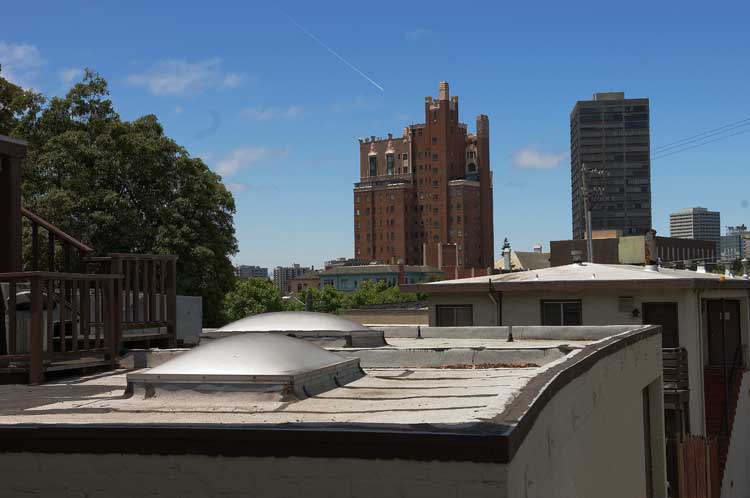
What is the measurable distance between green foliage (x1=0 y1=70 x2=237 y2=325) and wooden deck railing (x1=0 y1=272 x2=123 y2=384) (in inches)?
A: 959

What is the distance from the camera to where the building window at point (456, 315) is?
28.2 m

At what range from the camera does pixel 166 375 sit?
816cm

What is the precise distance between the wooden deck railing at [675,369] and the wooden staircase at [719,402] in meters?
3.68

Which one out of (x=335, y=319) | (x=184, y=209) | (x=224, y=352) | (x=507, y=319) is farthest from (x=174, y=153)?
(x=224, y=352)

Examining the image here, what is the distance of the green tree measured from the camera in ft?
263

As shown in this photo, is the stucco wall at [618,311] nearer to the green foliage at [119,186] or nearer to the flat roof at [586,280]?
the flat roof at [586,280]

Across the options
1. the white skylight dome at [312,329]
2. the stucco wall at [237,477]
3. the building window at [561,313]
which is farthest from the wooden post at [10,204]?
the building window at [561,313]

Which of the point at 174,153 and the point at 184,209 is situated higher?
the point at 174,153

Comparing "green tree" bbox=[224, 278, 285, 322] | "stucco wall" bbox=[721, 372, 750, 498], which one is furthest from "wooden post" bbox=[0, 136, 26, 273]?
"green tree" bbox=[224, 278, 285, 322]

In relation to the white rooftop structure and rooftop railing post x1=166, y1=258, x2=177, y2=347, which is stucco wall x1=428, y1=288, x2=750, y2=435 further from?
rooftop railing post x1=166, y1=258, x2=177, y2=347

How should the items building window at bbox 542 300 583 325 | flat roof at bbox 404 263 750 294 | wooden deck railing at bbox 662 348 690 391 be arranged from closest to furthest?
wooden deck railing at bbox 662 348 690 391 < flat roof at bbox 404 263 750 294 < building window at bbox 542 300 583 325

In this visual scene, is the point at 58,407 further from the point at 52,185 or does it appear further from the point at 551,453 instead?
the point at 52,185

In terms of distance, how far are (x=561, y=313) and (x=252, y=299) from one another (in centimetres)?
5776

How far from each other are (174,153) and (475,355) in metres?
29.8
